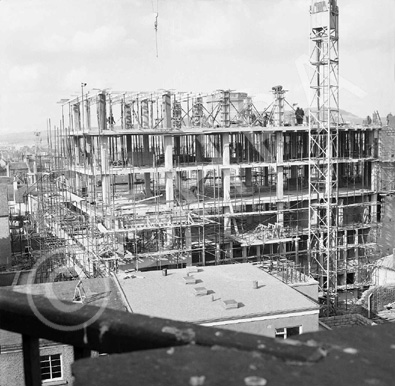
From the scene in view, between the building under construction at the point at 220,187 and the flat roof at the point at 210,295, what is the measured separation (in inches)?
148

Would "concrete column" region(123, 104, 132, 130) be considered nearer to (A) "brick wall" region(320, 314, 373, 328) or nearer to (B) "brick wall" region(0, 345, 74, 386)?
(A) "brick wall" region(320, 314, 373, 328)

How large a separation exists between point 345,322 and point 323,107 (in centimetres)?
759

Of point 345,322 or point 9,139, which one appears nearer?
point 345,322

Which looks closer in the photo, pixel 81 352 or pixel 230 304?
pixel 81 352

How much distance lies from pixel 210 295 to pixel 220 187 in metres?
11.8

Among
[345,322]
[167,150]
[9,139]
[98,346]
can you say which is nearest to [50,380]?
[345,322]

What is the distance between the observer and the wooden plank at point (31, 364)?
111 cm

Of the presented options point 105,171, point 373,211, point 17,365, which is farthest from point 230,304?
point 373,211

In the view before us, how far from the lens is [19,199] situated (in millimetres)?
27672

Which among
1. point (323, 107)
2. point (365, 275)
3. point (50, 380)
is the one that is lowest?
point (365, 275)

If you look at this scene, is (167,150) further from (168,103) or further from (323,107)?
(323,107)

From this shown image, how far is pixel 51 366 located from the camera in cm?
743

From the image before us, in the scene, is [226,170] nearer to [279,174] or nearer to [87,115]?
[279,174]

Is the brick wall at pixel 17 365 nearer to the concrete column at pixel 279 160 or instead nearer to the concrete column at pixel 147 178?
the concrete column at pixel 147 178
